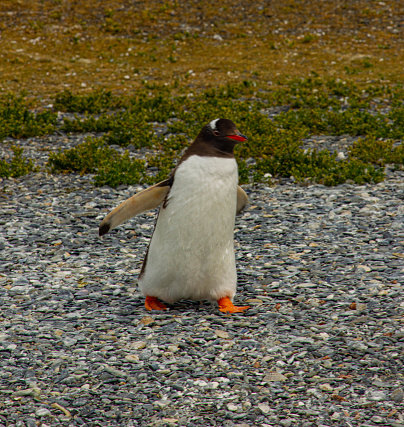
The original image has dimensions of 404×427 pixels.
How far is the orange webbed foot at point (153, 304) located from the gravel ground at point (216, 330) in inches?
5.8

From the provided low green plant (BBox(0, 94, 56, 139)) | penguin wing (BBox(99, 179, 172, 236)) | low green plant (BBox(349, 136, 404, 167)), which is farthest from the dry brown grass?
penguin wing (BBox(99, 179, 172, 236))

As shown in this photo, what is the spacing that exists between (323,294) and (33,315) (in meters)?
2.99

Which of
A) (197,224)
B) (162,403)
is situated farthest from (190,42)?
(162,403)

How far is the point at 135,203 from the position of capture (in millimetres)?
5895

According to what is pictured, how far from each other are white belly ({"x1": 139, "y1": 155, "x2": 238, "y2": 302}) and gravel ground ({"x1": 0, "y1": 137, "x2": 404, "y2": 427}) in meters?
0.28

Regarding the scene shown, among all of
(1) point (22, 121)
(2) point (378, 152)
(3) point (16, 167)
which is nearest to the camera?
(3) point (16, 167)

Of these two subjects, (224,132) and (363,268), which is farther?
(363,268)

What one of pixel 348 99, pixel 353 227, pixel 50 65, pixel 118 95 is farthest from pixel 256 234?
pixel 50 65

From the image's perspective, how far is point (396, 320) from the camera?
5.50m

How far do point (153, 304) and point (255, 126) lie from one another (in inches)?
286

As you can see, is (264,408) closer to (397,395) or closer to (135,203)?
(397,395)

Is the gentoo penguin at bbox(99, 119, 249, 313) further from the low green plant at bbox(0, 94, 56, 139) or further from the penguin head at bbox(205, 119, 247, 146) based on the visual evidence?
the low green plant at bbox(0, 94, 56, 139)

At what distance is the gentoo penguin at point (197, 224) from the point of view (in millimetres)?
5562

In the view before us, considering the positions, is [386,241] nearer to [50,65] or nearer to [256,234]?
[256,234]
